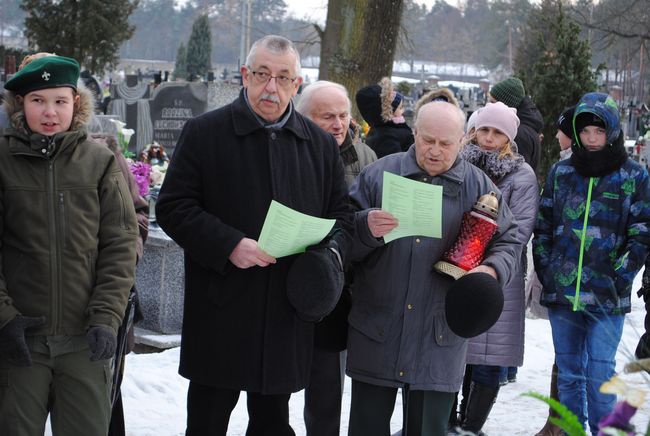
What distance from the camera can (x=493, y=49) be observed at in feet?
249

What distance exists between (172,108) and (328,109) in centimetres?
1048

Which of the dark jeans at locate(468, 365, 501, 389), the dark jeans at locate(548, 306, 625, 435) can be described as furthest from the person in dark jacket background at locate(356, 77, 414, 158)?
the dark jeans at locate(548, 306, 625, 435)

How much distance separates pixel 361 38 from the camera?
34.8 feet

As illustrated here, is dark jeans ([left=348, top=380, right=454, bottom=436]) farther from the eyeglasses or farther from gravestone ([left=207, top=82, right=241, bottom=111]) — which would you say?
gravestone ([left=207, top=82, right=241, bottom=111])

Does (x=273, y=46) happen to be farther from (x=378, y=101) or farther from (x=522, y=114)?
(x=522, y=114)

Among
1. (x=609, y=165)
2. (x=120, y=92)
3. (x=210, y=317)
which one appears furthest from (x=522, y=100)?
(x=120, y=92)

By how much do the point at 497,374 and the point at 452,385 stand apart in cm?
126

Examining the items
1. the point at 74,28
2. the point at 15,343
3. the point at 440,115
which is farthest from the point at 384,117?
the point at 74,28

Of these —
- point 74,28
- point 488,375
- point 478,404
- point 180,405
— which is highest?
point 74,28

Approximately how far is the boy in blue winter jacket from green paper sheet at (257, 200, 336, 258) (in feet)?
5.45

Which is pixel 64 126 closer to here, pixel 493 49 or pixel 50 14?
pixel 50 14

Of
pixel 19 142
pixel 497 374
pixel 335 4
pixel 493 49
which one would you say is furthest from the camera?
pixel 493 49

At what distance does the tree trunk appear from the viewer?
10.6 metres

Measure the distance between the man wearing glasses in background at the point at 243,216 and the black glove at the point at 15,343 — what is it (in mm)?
616
